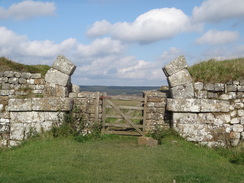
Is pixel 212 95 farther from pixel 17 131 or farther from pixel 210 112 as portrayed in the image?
pixel 17 131

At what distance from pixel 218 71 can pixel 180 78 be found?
4.59 ft

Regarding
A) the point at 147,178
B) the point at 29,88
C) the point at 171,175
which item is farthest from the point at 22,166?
the point at 29,88

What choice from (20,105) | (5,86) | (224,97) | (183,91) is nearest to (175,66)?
(183,91)

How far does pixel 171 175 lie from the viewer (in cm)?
617

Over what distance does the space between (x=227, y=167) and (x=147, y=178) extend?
254 cm

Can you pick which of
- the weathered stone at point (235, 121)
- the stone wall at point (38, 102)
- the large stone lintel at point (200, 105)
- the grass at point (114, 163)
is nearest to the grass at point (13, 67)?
the stone wall at point (38, 102)

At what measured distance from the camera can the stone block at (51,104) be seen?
9672mm

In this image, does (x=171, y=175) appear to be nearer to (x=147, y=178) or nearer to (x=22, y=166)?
(x=147, y=178)

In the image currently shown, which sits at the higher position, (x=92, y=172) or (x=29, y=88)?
(x=29, y=88)

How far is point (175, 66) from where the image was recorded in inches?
385

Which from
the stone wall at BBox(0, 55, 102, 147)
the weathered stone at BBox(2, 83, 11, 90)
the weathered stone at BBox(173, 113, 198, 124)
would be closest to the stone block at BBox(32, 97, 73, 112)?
the stone wall at BBox(0, 55, 102, 147)

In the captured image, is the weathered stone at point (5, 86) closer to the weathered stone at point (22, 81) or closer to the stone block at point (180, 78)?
the weathered stone at point (22, 81)

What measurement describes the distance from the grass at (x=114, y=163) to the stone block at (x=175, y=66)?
7.23 feet

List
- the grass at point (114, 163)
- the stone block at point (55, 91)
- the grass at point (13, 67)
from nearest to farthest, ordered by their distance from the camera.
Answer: the grass at point (114, 163)
the stone block at point (55, 91)
the grass at point (13, 67)
